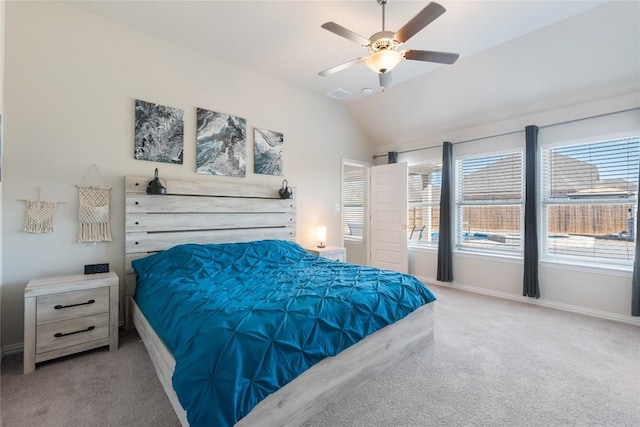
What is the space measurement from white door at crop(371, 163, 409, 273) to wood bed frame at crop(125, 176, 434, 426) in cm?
180

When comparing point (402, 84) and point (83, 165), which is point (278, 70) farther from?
point (83, 165)

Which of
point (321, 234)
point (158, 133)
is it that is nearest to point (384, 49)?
point (158, 133)

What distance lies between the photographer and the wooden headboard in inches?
113

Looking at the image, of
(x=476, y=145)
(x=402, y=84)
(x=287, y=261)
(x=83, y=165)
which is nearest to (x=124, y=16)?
(x=83, y=165)

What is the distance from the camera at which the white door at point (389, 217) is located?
484 centimetres

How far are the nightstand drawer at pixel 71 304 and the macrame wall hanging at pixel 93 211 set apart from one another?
60 centimetres

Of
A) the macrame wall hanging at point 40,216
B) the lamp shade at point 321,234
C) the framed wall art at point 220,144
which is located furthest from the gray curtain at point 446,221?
the macrame wall hanging at point 40,216

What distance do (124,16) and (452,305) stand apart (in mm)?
4776

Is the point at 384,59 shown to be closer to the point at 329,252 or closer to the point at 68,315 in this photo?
the point at 329,252

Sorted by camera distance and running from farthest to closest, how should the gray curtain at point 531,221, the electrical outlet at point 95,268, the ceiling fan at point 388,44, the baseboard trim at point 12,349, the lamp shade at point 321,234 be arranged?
the lamp shade at point 321,234, the gray curtain at point 531,221, the electrical outlet at point 95,268, the baseboard trim at point 12,349, the ceiling fan at point 388,44

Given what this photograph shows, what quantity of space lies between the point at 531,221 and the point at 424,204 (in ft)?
5.25

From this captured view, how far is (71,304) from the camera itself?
2.25 metres

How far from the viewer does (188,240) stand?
126 inches

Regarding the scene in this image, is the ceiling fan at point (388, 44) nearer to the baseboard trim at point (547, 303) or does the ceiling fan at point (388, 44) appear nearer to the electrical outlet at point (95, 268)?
the electrical outlet at point (95, 268)
